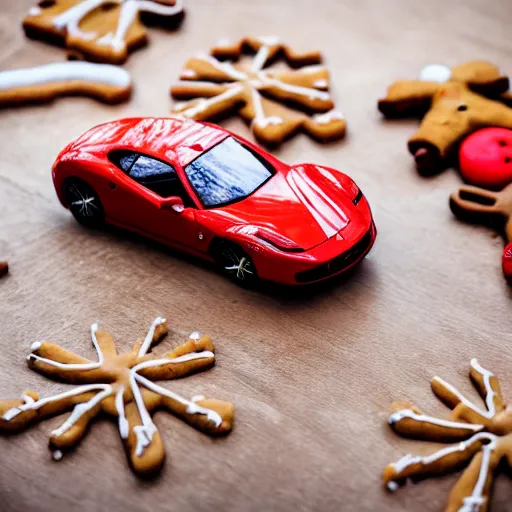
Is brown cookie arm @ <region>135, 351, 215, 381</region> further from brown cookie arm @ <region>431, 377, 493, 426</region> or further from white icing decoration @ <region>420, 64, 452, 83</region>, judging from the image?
white icing decoration @ <region>420, 64, 452, 83</region>

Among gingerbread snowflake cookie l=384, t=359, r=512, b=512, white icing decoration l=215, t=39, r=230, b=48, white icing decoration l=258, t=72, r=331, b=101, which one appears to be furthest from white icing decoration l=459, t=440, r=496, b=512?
white icing decoration l=215, t=39, r=230, b=48

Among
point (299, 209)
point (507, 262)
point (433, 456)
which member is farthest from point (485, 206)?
point (433, 456)

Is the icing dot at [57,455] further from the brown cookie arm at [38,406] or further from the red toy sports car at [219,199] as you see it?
the red toy sports car at [219,199]

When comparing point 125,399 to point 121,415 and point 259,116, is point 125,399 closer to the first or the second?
point 121,415

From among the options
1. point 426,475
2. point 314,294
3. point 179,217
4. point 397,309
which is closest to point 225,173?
point 179,217

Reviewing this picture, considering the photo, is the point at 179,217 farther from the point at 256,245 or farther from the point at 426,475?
the point at 426,475
